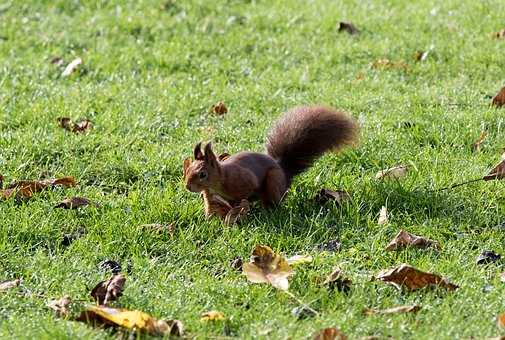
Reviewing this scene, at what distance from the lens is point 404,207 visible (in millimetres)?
4617

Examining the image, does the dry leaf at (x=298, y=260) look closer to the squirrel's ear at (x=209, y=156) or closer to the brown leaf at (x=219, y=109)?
the squirrel's ear at (x=209, y=156)

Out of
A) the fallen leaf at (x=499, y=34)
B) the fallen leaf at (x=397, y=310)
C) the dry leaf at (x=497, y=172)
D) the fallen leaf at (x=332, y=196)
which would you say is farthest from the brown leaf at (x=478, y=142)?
the fallen leaf at (x=499, y=34)

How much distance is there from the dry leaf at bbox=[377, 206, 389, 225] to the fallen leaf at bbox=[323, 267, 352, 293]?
61 cm

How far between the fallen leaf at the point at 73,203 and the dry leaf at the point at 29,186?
19 cm

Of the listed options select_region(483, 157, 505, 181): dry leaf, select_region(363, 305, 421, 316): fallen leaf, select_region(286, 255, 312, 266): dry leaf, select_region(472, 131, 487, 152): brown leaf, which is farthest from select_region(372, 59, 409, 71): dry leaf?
select_region(363, 305, 421, 316): fallen leaf

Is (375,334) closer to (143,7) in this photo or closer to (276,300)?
(276,300)

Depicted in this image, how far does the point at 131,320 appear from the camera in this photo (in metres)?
3.47

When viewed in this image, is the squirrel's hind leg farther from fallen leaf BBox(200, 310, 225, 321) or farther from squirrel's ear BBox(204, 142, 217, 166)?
Answer: fallen leaf BBox(200, 310, 225, 321)

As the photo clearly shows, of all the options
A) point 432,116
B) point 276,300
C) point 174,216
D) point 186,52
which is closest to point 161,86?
point 186,52

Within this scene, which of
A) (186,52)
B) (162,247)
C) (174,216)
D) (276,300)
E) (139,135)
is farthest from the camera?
(186,52)

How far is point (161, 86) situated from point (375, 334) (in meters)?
3.46

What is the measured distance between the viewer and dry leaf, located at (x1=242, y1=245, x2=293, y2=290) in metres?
3.86

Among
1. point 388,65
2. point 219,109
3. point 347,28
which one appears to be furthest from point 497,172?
point 347,28

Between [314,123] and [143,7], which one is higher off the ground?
[314,123]
